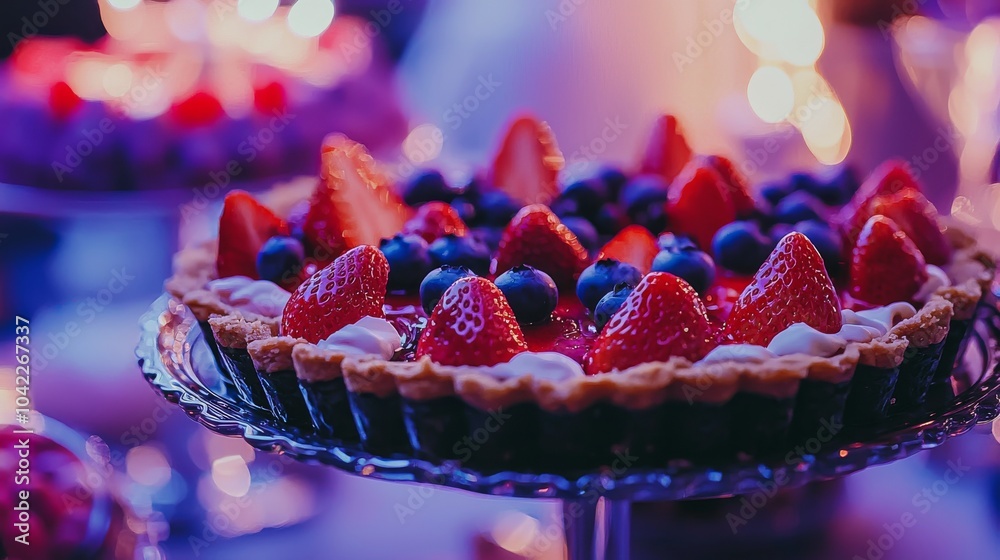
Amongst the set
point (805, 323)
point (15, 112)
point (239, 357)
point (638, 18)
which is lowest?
point (239, 357)

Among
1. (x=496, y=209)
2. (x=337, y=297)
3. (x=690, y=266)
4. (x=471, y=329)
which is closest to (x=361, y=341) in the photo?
(x=337, y=297)

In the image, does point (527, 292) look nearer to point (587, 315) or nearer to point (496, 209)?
point (587, 315)

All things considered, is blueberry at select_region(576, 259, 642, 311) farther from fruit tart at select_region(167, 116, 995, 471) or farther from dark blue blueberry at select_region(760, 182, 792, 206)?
dark blue blueberry at select_region(760, 182, 792, 206)

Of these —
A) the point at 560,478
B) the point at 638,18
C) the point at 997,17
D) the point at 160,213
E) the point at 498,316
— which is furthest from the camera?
the point at 638,18

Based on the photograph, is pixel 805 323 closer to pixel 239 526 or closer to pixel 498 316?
pixel 498 316

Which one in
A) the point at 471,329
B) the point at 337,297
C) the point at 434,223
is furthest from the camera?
the point at 434,223

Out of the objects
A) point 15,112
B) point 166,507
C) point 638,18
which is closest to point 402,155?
point 638,18

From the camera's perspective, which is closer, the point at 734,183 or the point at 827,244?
the point at 827,244
